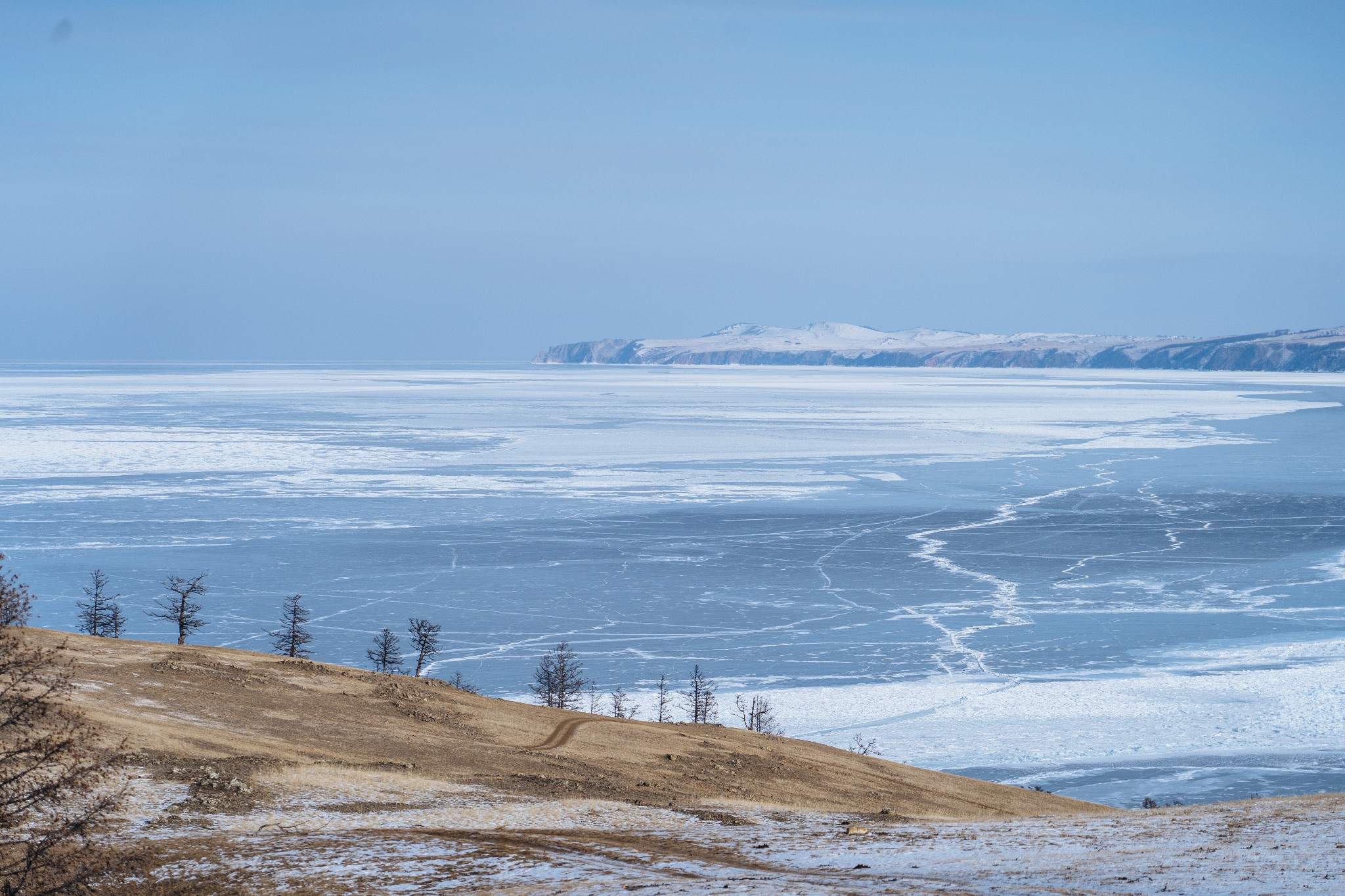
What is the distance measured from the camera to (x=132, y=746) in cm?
1468

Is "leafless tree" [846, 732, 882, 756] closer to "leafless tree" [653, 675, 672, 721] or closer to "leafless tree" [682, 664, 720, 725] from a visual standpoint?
"leafless tree" [682, 664, 720, 725]

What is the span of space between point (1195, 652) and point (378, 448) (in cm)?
4950

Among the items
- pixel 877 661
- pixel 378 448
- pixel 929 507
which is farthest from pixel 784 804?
pixel 378 448

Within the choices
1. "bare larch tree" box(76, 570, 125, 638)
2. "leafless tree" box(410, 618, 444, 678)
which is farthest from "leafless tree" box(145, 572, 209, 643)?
"leafless tree" box(410, 618, 444, 678)

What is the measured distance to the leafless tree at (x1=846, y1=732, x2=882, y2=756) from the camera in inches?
867

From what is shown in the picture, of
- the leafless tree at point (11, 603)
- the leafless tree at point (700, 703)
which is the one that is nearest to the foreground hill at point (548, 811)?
the leafless tree at point (11, 603)

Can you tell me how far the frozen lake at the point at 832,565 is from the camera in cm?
2369

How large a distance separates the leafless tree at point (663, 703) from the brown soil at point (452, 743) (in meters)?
3.59

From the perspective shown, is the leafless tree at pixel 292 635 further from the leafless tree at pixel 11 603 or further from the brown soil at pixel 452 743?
the leafless tree at pixel 11 603

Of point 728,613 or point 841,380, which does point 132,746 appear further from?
point 841,380

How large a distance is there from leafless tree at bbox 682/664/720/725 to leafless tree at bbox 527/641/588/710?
2.12 m

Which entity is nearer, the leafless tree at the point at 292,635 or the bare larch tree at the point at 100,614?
the leafless tree at the point at 292,635

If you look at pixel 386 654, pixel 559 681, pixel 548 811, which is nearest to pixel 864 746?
pixel 559 681

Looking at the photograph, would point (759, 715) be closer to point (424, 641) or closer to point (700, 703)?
point (700, 703)
